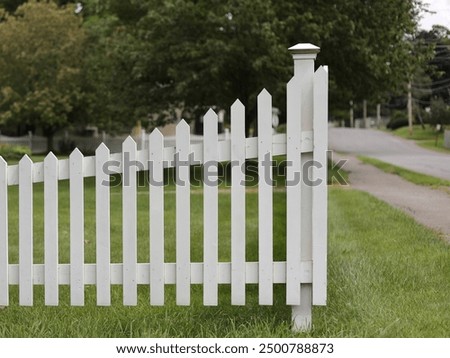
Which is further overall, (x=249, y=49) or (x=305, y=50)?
(x=249, y=49)

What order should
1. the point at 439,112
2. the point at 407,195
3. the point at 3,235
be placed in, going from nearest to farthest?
the point at 3,235
the point at 439,112
the point at 407,195

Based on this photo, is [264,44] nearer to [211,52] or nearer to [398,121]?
[211,52]

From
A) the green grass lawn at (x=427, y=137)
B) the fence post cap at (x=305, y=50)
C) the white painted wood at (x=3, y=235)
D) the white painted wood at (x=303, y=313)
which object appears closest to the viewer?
the fence post cap at (x=305, y=50)

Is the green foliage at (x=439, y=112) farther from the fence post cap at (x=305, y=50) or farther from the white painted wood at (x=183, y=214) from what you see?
the white painted wood at (x=183, y=214)

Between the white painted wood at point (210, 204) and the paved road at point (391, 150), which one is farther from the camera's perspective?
the paved road at point (391, 150)

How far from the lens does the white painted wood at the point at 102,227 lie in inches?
166

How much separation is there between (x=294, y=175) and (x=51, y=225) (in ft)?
4.76

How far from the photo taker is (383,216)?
7664 millimetres

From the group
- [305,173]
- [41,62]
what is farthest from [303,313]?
[41,62]

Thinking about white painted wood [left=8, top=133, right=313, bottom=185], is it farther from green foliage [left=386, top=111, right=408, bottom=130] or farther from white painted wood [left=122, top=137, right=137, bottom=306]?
green foliage [left=386, top=111, right=408, bottom=130]

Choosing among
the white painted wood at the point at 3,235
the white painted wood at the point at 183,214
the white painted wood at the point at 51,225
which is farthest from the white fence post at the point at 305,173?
the white painted wood at the point at 3,235

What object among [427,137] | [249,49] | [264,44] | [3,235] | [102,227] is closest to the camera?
[102,227]

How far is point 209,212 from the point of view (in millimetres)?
4195

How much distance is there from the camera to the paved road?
254 inches
